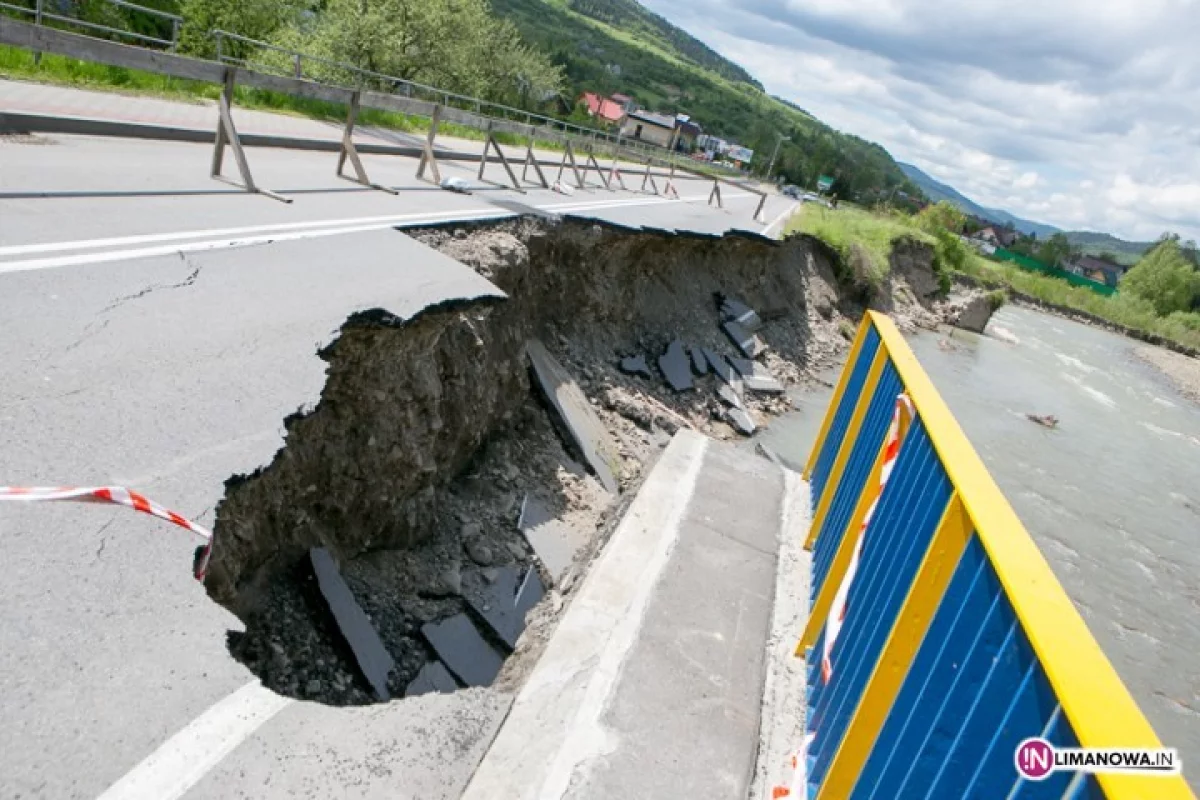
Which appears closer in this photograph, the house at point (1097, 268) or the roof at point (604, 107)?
the roof at point (604, 107)

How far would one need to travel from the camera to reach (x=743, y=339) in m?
20.0

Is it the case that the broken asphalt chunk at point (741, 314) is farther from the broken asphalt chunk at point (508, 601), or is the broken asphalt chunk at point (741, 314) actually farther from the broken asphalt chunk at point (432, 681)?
the broken asphalt chunk at point (432, 681)

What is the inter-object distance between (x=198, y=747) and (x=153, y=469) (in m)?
1.55

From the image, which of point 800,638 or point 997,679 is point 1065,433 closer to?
point 800,638

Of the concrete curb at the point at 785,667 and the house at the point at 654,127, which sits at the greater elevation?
the house at the point at 654,127

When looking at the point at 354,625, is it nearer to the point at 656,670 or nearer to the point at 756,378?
the point at 656,670

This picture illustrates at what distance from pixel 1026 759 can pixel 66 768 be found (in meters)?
2.57

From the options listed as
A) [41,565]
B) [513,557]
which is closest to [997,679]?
[41,565]

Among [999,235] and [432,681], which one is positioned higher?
[999,235]

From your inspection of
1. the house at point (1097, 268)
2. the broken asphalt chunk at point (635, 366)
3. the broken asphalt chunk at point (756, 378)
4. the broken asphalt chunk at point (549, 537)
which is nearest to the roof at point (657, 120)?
the house at point (1097, 268)

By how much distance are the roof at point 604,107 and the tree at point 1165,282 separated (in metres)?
71.3

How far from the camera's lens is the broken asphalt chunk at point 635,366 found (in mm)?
14688

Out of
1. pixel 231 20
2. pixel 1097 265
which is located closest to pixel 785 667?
pixel 231 20

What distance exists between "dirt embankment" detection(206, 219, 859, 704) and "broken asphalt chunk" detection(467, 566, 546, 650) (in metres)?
0.13
